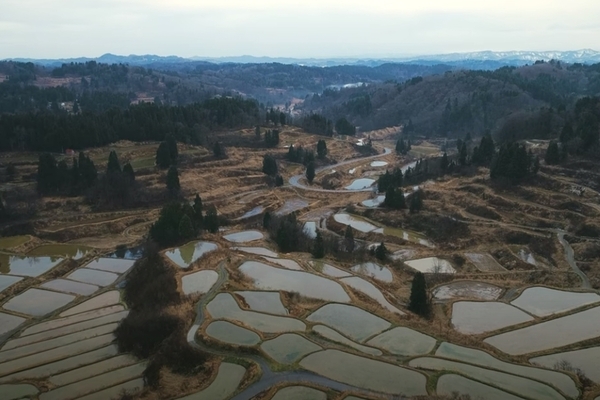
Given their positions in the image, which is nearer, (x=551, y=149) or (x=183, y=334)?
(x=183, y=334)

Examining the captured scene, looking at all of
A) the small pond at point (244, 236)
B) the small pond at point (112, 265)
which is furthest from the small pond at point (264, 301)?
the small pond at point (244, 236)

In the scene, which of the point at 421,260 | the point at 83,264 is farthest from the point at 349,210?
the point at 83,264

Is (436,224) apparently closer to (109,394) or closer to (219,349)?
(219,349)

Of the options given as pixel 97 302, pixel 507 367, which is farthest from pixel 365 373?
pixel 97 302

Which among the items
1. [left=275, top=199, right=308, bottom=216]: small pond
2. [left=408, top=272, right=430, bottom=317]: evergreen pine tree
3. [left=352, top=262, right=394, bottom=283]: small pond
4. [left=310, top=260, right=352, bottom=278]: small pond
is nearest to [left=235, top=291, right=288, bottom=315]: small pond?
[left=310, top=260, right=352, bottom=278]: small pond

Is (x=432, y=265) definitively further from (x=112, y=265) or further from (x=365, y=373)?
(x=112, y=265)

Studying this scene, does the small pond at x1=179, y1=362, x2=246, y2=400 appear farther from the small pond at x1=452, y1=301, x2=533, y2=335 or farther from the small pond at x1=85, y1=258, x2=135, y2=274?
the small pond at x1=85, y1=258, x2=135, y2=274

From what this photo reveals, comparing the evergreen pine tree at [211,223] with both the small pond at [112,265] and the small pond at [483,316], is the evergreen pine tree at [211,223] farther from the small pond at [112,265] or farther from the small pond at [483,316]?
the small pond at [483,316]
